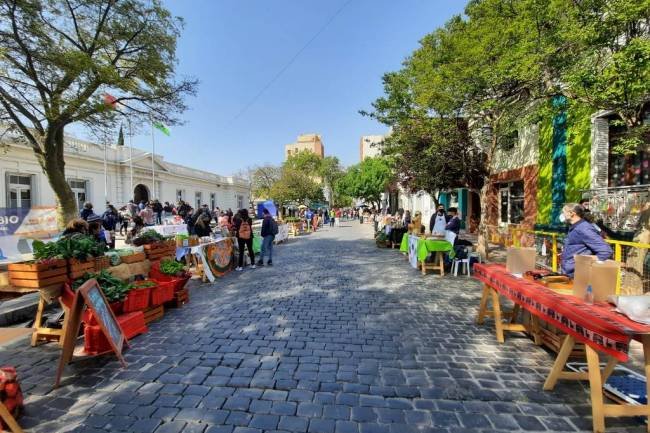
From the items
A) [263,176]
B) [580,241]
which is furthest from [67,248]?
[263,176]

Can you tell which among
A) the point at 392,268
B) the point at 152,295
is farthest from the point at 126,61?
the point at 392,268

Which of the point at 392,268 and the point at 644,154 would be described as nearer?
the point at 644,154

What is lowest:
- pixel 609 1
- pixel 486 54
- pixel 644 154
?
pixel 644 154

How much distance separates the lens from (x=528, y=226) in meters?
11.7

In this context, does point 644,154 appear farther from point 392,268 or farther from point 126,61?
point 126,61

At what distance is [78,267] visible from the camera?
4344mm

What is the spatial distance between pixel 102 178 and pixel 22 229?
1543 cm

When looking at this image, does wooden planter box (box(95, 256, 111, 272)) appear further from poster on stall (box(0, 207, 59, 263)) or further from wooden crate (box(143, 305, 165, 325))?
poster on stall (box(0, 207, 59, 263))

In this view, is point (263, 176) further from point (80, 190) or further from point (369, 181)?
point (80, 190)

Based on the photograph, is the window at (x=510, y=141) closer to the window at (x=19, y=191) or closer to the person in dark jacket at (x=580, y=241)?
the person in dark jacket at (x=580, y=241)

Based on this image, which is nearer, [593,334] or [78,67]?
[593,334]

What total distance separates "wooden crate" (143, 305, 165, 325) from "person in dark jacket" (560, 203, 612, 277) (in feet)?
18.7

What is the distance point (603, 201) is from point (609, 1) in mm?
4670

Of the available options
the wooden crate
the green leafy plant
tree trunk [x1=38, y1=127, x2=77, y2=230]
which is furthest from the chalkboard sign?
tree trunk [x1=38, y1=127, x2=77, y2=230]
